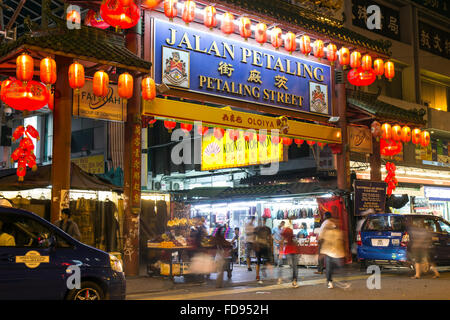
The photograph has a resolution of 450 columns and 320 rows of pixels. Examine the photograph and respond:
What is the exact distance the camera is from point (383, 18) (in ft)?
92.4

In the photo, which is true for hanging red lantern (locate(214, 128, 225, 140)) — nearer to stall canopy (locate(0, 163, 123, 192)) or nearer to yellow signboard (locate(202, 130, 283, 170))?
yellow signboard (locate(202, 130, 283, 170))

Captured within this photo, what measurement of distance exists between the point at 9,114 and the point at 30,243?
1843 centimetres

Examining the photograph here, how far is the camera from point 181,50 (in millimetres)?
16578

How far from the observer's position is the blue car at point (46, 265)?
26.1 ft

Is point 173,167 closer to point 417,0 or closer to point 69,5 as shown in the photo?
point 69,5

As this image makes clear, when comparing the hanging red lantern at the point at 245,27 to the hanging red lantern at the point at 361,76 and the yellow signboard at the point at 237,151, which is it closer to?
the yellow signboard at the point at 237,151

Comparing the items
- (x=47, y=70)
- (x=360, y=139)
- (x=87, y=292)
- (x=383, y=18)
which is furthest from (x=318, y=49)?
(x=87, y=292)

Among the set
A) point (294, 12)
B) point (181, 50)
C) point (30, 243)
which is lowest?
point (30, 243)

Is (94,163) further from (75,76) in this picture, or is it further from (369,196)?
(75,76)

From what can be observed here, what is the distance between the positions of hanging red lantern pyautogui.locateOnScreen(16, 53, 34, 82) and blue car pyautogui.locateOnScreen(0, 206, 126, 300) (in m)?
4.72

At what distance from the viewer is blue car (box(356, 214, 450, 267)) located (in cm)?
1562

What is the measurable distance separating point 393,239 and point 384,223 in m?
0.81
